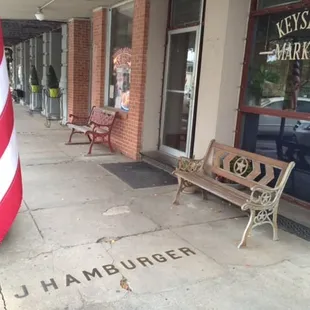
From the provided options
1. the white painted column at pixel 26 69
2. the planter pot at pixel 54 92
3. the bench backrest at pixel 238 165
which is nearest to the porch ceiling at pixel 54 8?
the planter pot at pixel 54 92

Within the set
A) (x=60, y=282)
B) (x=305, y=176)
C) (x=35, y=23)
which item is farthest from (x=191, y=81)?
(x=35, y=23)

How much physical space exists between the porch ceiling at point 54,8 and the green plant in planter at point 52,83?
1999 mm

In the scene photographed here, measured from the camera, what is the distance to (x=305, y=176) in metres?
4.03

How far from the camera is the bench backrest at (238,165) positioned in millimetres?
3584

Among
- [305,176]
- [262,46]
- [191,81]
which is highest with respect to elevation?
[262,46]

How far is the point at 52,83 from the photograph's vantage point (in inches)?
428

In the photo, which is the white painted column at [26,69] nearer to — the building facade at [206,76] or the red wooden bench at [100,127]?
the building facade at [206,76]

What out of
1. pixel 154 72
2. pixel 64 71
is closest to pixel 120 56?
pixel 154 72

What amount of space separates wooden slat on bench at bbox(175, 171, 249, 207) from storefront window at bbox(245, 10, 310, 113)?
119cm

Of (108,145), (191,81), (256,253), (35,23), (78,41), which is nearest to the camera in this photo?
(256,253)

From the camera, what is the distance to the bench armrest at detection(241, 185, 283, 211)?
3197mm

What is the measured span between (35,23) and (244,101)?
784 cm

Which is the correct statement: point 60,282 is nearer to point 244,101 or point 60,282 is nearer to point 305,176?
point 305,176

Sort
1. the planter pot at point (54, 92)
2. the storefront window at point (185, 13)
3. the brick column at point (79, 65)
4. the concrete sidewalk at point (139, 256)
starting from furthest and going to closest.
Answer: the planter pot at point (54, 92) < the brick column at point (79, 65) < the storefront window at point (185, 13) < the concrete sidewalk at point (139, 256)
